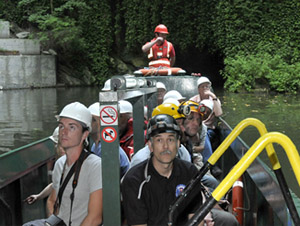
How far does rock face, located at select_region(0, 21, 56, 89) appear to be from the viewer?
2556 centimetres

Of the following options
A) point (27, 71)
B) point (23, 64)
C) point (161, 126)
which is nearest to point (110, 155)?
point (161, 126)

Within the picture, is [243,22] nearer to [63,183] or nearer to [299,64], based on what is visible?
[299,64]

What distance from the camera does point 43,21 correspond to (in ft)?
90.9

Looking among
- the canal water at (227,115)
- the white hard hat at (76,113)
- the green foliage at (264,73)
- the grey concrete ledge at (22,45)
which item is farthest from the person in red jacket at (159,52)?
the grey concrete ledge at (22,45)

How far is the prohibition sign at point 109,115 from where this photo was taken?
2.19 metres

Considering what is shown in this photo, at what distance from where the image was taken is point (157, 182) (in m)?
2.65

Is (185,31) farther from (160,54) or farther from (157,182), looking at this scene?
(157,182)

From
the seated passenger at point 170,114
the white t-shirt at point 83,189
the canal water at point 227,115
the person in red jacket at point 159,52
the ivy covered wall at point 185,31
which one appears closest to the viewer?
the white t-shirt at point 83,189

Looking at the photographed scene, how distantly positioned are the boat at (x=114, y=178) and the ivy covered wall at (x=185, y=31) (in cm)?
1756

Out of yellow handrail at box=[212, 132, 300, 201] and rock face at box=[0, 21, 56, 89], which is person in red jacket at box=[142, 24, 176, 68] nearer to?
yellow handrail at box=[212, 132, 300, 201]

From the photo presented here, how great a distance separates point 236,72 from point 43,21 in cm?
1318

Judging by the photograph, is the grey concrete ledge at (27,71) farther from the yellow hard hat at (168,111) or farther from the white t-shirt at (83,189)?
the white t-shirt at (83,189)

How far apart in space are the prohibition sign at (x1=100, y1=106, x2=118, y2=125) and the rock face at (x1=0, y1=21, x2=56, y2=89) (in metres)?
24.6

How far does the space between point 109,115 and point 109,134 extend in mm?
102
